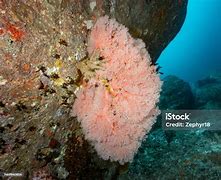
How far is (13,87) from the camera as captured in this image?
276 cm

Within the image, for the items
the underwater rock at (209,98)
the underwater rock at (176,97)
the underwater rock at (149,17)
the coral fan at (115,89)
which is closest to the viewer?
the coral fan at (115,89)

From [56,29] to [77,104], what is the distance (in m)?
0.95

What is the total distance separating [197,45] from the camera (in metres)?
117

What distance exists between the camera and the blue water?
3484 inches

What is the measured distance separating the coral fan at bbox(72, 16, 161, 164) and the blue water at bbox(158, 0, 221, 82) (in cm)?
5939

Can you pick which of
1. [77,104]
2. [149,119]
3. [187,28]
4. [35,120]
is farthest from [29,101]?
[187,28]

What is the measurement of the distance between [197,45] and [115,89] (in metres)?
121

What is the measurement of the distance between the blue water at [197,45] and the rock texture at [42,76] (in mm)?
59655

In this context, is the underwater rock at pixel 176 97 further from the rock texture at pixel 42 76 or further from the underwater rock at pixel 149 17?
the rock texture at pixel 42 76

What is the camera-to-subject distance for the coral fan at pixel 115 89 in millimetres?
3270

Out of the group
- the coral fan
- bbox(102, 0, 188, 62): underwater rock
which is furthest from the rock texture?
the coral fan

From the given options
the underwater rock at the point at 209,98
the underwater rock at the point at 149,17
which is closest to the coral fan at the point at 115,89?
the underwater rock at the point at 149,17

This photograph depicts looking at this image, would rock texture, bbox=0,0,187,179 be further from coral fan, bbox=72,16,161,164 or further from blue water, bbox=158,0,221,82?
blue water, bbox=158,0,221,82

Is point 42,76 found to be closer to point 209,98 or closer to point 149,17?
point 149,17
